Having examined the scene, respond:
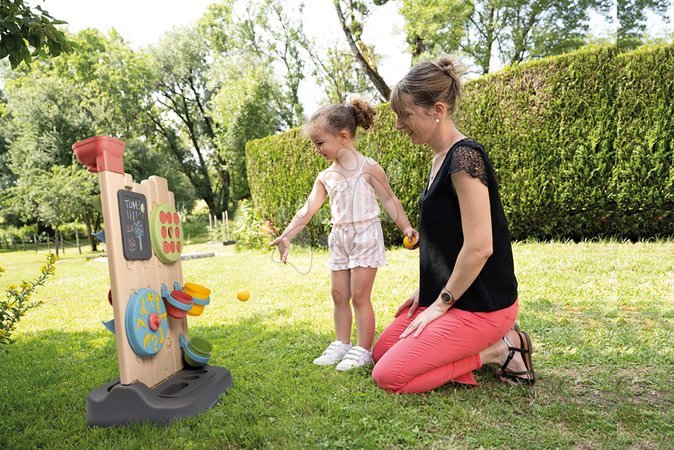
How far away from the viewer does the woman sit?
2.12 metres

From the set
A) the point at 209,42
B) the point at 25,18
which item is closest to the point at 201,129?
the point at 209,42

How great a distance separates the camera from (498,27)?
19578mm

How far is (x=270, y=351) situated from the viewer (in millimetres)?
3152

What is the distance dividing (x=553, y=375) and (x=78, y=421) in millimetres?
2246

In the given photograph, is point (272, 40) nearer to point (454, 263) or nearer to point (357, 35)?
point (357, 35)

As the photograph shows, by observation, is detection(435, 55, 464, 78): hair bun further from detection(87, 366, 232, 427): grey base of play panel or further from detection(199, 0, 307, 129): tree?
detection(199, 0, 307, 129): tree

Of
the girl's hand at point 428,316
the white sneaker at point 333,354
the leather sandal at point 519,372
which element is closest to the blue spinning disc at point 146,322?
the white sneaker at point 333,354

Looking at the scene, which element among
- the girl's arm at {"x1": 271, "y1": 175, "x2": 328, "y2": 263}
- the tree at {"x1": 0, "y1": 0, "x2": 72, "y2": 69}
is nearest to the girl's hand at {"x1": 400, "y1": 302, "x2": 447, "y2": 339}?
the girl's arm at {"x1": 271, "y1": 175, "x2": 328, "y2": 263}

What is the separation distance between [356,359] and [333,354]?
21cm

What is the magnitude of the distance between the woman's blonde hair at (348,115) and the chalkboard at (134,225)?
3.56 feet

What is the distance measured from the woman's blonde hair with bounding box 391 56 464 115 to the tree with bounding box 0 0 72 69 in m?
1.83

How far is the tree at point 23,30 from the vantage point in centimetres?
244

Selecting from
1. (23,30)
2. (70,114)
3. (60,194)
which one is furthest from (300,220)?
(70,114)

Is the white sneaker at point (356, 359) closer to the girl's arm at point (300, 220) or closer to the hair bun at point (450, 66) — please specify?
the girl's arm at point (300, 220)
